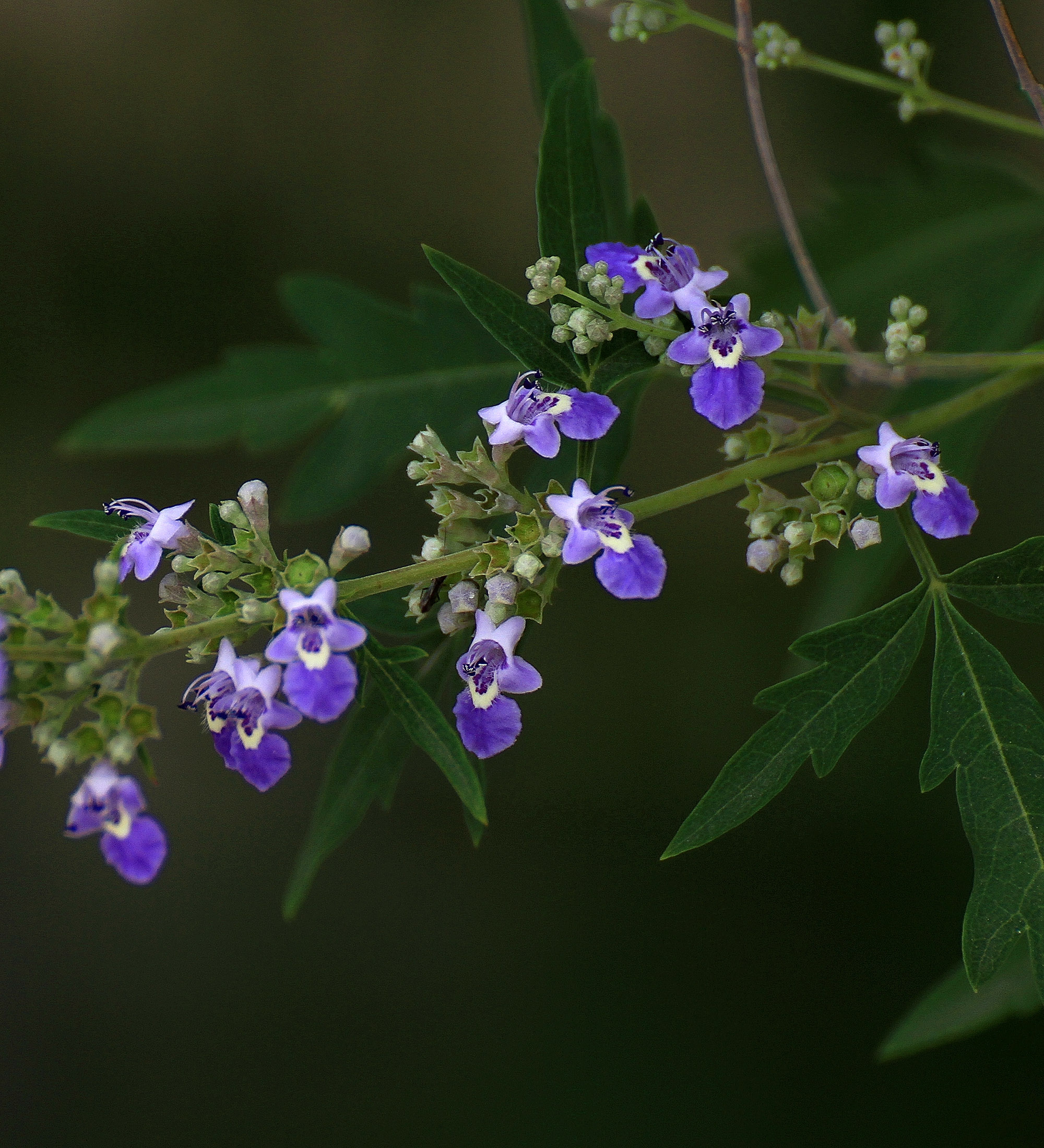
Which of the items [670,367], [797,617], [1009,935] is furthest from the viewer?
[797,617]

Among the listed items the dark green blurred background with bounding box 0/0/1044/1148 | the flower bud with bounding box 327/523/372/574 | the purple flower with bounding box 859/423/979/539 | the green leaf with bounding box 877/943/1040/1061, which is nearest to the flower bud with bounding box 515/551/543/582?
the flower bud with bounding box 327/523/372/574

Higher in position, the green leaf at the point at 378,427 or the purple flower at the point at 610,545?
the purple flower at the point at 610,545

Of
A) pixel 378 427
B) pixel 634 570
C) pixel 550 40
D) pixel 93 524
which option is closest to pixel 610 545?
pixel 634 570

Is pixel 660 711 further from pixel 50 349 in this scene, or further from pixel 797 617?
pixel 50 349

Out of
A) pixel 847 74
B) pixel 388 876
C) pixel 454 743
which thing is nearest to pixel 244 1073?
pixel 388 876

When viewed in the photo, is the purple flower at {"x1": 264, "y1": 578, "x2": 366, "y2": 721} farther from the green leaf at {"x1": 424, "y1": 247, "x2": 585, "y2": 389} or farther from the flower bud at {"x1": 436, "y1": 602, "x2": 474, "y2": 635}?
the green leaf at {"x1": 424, "y1": 247, "x2": 585, "y2": 389}

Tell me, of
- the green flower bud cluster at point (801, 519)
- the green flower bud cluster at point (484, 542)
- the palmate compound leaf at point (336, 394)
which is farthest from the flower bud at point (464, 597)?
the palmate compound leaf at point (336, 394)

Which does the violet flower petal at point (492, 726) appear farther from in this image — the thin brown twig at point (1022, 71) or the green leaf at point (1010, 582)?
the thin brown twig at point (1022, 71)
